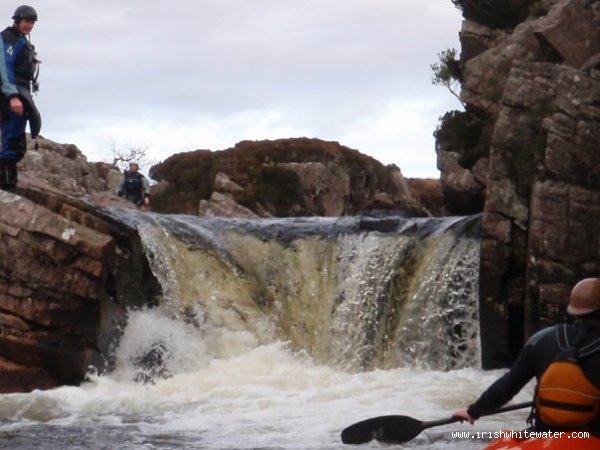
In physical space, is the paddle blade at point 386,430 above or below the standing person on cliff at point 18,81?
below

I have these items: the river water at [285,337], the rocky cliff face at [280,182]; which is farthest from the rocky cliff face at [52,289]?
the rocky cliff face at [280,182]

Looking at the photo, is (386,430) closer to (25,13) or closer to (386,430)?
(386,430)

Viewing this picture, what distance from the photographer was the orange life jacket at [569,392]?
6.30 meters

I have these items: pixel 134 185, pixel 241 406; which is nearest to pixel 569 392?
pixel 241 406

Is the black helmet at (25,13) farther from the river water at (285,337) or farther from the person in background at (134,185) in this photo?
the person in background at (134,185)

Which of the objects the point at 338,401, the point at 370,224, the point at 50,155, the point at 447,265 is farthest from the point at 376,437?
the point at 50,155

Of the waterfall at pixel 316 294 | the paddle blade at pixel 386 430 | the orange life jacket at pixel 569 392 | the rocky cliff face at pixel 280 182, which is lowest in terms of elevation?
the paddle blade at pixel 386 430

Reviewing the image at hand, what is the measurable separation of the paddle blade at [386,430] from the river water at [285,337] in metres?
4.30

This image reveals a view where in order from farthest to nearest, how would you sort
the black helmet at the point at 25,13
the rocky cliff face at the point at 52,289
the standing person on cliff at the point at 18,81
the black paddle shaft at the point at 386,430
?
the rocky cliff face at the point at 52,289 → the standing person on cliff at the point at 18,81 → the black helmet at the point at 25,13 → the black paddle shaft at the point at 386,430

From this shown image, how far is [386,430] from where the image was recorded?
8.16 metres

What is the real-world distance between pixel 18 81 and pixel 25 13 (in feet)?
2.82

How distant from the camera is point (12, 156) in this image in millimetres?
15000

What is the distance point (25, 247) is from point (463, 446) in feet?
23.5

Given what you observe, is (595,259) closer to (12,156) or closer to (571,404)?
(12,156)
